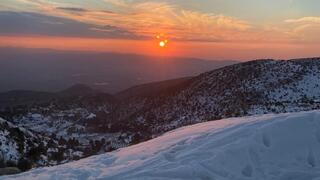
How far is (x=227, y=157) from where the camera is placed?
46.9 ft

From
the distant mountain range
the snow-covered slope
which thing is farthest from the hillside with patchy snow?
the snow-covered slope

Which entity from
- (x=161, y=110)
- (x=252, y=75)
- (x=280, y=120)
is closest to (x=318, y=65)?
(x=252, y=75)

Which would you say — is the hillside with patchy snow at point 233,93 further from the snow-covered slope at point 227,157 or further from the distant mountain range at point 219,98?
the snow-covered slope at point 227,157

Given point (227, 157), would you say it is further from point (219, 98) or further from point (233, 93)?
point (233, 93)

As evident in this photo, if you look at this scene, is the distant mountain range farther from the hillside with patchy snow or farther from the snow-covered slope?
the snow-covered slope

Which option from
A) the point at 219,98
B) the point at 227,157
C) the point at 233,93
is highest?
the point at 227,157

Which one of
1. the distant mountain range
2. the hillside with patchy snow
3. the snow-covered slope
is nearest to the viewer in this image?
the snow-covered slope

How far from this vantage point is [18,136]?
96438 mm

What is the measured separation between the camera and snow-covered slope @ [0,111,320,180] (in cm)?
1363

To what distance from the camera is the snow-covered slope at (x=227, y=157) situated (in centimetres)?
1363

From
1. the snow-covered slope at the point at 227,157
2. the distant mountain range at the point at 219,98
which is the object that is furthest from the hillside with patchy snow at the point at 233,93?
the snow-covered slope at the point at 227,157

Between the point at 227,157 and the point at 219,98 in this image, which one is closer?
the point at 227,157

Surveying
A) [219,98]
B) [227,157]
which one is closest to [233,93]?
[219,98]

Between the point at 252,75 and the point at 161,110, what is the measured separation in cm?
3660
